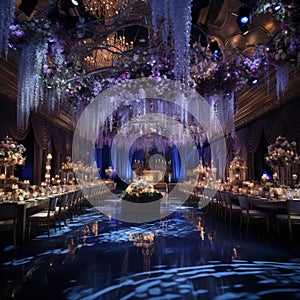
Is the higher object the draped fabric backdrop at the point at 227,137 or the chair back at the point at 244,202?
the draped fabric backdrop at the point at 227,137

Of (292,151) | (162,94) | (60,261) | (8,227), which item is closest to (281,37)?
(292,151)

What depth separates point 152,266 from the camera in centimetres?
330

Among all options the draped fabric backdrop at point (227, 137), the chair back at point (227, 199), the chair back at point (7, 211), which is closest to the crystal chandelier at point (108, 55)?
the draped fabric backdrop at point (227, 137)

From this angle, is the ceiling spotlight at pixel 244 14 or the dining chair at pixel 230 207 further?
the dining chair at pixel 230 207

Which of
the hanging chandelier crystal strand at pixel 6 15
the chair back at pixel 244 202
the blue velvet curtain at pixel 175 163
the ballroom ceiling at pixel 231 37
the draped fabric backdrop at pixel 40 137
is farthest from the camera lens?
the blue velvet curtain at pixel 175 163

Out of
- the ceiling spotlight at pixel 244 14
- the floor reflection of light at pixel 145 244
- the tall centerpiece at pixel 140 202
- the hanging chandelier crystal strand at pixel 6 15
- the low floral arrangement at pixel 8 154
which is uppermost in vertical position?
the ceiling spotlight at pixel 244 14

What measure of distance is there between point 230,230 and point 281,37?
3.81 meters

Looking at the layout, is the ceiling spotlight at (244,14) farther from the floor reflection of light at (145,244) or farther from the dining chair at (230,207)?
the dining chair at (230,207)

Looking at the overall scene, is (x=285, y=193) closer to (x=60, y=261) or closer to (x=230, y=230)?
(x=230, y=230)

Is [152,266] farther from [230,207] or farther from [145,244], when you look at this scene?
[230,207]

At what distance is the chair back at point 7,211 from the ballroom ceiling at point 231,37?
2.74 m

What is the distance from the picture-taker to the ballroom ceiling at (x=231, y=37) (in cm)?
470

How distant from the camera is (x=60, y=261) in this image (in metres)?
3.50

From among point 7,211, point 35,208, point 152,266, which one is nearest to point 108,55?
point 35,208
